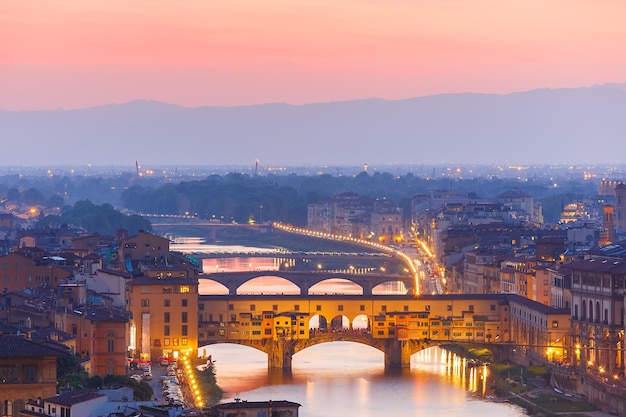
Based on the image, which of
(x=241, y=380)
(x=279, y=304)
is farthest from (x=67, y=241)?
(x=241, y=380)

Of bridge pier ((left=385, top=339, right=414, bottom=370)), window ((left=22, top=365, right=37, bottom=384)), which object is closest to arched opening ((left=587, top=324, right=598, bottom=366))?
bridge pier ((left=385, top=339, right=414, bottom=370))

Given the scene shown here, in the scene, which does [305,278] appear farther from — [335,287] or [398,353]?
[398,353]

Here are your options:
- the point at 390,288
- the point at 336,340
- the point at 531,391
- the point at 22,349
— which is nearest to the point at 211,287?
the point at 390,288

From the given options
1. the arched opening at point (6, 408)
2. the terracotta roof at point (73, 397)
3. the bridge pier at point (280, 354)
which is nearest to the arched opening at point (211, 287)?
the bridge pier at point (280, 354)

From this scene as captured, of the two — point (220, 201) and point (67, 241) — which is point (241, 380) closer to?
point (67, 241)

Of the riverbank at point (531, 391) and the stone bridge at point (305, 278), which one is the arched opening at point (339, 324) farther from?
the stone bridge at point (305, 278)

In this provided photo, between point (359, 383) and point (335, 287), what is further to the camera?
point (335, 287)

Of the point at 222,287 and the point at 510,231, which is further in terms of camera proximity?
the point at 510,231
